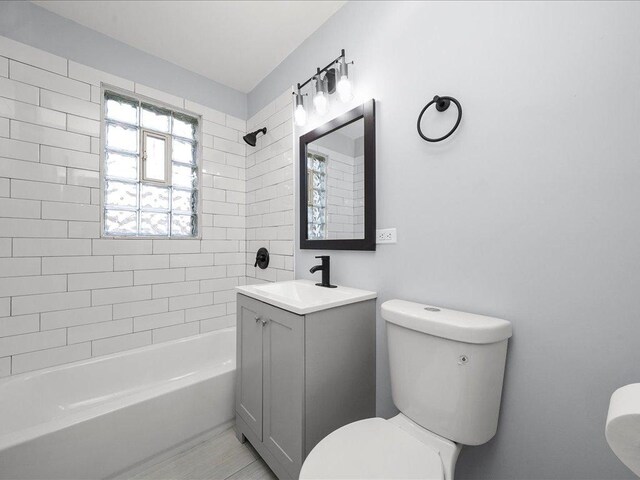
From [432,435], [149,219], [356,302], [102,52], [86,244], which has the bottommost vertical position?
[432,435]

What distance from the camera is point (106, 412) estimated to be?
1.30 m

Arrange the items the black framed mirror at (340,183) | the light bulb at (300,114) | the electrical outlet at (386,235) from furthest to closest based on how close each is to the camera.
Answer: the light bulb at (300,114)
the black framed mirror at (340,183)
the electrical outlet at (386,235)

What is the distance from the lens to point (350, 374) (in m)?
1.30

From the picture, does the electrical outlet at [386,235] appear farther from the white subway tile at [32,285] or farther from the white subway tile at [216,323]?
the white subway tile at [32,285]

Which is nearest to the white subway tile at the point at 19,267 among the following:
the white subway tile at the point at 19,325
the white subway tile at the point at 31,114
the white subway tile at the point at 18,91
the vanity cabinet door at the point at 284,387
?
the white subway tile at the point at 19,325

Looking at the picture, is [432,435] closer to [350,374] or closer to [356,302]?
[350,374]

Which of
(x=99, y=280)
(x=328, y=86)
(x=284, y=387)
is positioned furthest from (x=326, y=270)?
(x=99, y=280)

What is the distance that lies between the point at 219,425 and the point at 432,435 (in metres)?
1.34

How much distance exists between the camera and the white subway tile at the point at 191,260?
2.22m

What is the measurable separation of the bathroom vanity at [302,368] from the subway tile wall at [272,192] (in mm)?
677

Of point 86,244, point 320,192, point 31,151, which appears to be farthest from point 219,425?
point 31,151

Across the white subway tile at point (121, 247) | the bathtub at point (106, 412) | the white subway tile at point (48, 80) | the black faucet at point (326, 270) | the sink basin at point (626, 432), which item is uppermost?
the white subway tile at point (48, 80)

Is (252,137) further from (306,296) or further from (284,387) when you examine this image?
(284,387)

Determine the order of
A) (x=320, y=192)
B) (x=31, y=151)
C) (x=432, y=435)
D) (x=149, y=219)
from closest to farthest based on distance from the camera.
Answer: (x=432, y=435) < (x=31, y=151) < (x=320, y=192) < (x=149, y=219)
